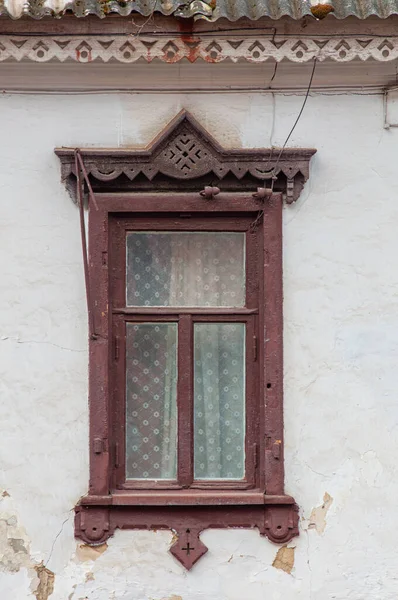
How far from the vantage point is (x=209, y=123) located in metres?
5.94

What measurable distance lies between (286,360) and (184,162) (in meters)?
1.16

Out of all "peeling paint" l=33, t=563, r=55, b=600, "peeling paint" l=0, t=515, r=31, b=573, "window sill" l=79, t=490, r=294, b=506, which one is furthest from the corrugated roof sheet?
"peeling paint" l=33, t=563, r=55, b=600

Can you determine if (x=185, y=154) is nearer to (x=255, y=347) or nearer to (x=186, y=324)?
(x=186, y=324)

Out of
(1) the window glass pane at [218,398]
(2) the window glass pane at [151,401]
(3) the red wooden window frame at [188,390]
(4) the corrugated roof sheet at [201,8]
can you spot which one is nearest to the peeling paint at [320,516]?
(3) the red wooden window frame at [188,390]

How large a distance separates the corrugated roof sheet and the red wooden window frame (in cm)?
93

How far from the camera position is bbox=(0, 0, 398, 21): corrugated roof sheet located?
5637 mm

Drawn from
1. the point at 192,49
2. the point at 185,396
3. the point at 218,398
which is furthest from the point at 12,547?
the point at 192,49

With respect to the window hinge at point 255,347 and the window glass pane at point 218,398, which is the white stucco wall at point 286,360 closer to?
the window hinge at point 255,347

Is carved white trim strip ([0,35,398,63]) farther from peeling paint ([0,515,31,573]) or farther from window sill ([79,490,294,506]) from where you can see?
peeling paint ([0,515,31,573])

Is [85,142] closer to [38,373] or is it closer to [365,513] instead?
[38,373]

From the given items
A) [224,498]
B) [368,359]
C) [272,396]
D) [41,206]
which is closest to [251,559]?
[224,498]

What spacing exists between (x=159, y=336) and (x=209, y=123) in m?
1.16

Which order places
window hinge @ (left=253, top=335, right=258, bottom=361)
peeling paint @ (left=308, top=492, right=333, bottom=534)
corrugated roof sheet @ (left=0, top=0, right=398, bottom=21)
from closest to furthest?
1. corrugated roof sheet @ (left=0, top=0, right=398, bottom=21)
2. peeling paint @ (left=308, top=492, right=333, bottom=534)
3. window hinge @ (left=253, top=335, right=258, bottom=361)

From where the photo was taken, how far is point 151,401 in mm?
5883
